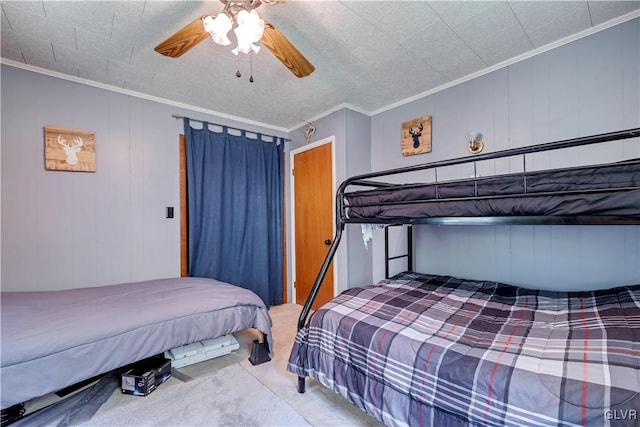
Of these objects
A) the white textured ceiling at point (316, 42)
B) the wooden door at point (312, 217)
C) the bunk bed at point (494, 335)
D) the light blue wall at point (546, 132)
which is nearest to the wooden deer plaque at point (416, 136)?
the light blue wall at point (546, 132)

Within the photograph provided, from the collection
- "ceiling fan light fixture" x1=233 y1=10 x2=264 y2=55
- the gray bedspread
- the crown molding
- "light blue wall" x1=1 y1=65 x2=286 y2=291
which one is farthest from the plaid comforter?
the crown molding

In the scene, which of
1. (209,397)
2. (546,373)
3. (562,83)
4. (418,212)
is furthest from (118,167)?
(562,83)

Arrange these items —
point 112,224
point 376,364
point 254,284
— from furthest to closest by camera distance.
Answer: point 254,284, point 112,224, point 376,364

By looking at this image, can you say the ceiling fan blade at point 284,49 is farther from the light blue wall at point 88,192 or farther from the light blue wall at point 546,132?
the light blue wall at point 88,192

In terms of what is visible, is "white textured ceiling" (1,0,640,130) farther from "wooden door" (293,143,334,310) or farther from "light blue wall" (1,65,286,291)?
"wooden door" (293,143,334,310)

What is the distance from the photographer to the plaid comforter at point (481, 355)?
0.88 m

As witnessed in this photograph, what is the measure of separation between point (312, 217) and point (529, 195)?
2.48m

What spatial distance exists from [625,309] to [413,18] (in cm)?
198

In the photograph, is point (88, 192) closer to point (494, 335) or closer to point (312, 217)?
point (312, 217)

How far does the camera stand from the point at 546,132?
6.79 feet

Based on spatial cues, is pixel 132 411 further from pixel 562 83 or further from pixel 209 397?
pixel 562 83

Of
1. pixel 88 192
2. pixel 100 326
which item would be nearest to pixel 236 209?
pixel 88 192

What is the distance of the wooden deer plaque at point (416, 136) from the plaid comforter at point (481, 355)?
1.50 m

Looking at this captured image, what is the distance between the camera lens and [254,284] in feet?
11.2
